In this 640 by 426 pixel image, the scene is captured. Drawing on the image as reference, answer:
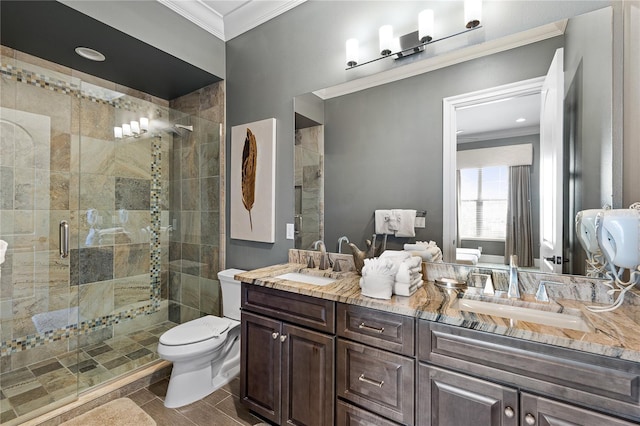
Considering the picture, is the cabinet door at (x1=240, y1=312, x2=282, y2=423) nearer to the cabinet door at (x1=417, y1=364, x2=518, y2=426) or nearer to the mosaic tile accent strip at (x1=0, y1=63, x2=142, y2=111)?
the cabinet door at (x1=417, y1=364, x2=518, y2=426)

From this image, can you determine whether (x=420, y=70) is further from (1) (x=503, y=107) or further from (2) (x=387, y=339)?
(2) (x=387, y=339)

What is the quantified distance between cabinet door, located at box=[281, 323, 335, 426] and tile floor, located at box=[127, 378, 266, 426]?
1.49 ft

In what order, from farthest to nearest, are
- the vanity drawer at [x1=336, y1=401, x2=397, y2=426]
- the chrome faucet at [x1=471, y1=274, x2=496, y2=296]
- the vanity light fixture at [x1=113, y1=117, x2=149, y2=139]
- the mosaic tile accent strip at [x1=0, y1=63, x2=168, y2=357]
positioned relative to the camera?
the vanity light fixture at [x1=113, y1=117, x2=149, y2=139]
the mosaic tile accent strip at [x1=0, y1=63, x2=168, y2=357]
the chrome faucet at [x1=471, y1=274, x2=496, y2=296]
the vanity drawer at [x1=336, y1=401, x2=397, y2=426]

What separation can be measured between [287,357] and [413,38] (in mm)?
1920

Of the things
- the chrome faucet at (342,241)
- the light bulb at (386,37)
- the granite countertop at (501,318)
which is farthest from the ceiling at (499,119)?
the chrome faucet at (342,241)

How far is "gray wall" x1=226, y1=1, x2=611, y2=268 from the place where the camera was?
1513 mm

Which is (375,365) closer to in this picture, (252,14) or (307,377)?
(307,377)

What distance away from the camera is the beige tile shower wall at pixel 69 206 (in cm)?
205

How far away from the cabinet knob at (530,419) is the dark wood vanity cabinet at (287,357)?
75 centimetres

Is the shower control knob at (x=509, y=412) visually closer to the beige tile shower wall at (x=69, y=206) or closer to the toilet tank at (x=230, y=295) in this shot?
the toilet tank at (x=230, y=295)

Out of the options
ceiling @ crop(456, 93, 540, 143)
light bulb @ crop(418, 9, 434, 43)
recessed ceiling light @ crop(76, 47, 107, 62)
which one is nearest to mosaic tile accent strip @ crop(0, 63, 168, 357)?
recessed ceiling light @ crop(76, 47, 107, 62)

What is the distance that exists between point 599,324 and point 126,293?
10.9ft

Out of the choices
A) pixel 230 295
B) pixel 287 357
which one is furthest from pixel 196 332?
pixel 287 357

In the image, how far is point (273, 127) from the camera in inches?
92.0
